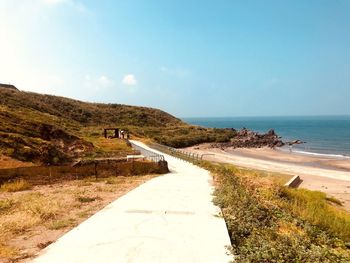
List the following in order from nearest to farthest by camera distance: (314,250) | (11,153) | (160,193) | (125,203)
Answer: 1. (314,250)
2. (125,203)
3. (160,193)
4. (11,153)

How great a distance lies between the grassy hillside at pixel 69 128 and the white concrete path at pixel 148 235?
47.3ft

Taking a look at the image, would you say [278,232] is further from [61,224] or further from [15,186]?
[15,186]

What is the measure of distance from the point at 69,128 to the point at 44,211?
54.7m

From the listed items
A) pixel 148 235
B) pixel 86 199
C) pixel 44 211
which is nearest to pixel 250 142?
pixel 86 199

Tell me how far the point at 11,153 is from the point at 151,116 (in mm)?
95952

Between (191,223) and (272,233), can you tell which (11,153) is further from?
(272,233)

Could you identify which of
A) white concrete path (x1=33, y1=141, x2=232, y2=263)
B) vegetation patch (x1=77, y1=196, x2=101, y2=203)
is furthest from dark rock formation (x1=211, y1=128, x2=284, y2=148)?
white concrete path (x1=33, y1=141, x2=232, y2=263)

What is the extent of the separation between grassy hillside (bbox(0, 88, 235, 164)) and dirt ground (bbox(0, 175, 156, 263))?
27.5 ft

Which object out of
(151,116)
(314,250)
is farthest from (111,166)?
(151,116)

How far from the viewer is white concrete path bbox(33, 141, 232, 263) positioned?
22.7 ft

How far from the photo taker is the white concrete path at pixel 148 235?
272 inches

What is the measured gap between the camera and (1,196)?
14125 mm

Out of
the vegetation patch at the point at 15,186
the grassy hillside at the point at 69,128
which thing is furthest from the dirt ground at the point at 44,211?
the grassy hillside at the point at 69,128

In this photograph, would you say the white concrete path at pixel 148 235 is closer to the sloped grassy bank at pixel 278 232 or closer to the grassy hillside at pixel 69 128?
the sloped grassy bank at pixel 278 232
